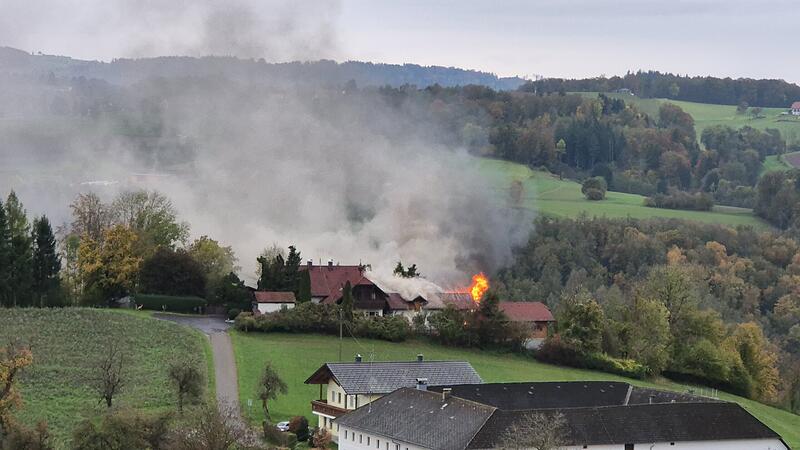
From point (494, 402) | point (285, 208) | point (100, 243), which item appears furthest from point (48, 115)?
point (494, 402)

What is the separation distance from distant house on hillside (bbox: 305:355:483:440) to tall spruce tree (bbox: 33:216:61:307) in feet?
84.9

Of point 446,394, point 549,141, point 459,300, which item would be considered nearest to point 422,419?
point 446,394

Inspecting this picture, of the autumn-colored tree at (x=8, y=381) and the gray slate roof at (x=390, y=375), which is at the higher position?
the autumn-colored tree at (x=8, y=381)

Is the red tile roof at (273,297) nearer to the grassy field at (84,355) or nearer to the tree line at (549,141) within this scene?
the grassy field at (84,355)

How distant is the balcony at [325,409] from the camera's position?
2724 inches

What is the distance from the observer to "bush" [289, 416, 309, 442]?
222ft

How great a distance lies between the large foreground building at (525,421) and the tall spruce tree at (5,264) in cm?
3198

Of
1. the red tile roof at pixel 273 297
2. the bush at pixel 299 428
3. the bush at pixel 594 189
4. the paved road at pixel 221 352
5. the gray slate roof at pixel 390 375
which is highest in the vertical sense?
the bush at pixel 594 189

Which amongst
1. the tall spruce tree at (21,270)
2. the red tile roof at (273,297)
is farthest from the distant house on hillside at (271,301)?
the tall spruce tree at (21,270)

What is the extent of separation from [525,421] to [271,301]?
36006 millimetres

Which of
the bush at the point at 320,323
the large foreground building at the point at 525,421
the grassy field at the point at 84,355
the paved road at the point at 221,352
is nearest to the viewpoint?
the large foreground building at the point at 525,421

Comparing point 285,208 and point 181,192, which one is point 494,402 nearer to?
point 285,208

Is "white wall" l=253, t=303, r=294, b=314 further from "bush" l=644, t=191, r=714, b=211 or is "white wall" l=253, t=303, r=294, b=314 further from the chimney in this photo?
"bush" l=644, t=191, r=714, b=211

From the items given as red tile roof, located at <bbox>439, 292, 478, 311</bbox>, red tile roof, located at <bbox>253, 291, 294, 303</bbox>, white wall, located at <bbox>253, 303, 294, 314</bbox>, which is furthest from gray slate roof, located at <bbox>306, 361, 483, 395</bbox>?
red tile roof, located at <bbox>253, 291, 294, 303</bbox>
